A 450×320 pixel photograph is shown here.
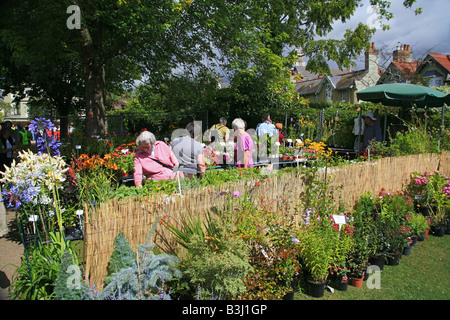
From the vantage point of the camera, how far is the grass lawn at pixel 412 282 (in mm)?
3498

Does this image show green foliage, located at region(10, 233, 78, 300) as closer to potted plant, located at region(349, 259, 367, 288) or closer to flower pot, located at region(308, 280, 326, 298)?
flower pot, located at region(308, 280, 326, 298)

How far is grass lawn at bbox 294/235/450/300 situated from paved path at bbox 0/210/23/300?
2909mm

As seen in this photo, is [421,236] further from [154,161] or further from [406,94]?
[406,94]

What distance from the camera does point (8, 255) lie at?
13.8ft

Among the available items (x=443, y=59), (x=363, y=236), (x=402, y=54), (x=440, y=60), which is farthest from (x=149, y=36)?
(x=443, y=59)

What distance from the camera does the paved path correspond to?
3.32 m

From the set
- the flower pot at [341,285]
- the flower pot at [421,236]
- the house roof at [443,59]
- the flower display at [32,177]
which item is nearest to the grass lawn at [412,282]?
the flower pot at [341,285]

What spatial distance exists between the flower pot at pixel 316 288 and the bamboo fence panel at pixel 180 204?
807mm

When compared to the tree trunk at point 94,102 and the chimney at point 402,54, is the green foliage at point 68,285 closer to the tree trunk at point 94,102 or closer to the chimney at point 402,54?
the tree trunk at point 94,102

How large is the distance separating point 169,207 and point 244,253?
3.02 ft
